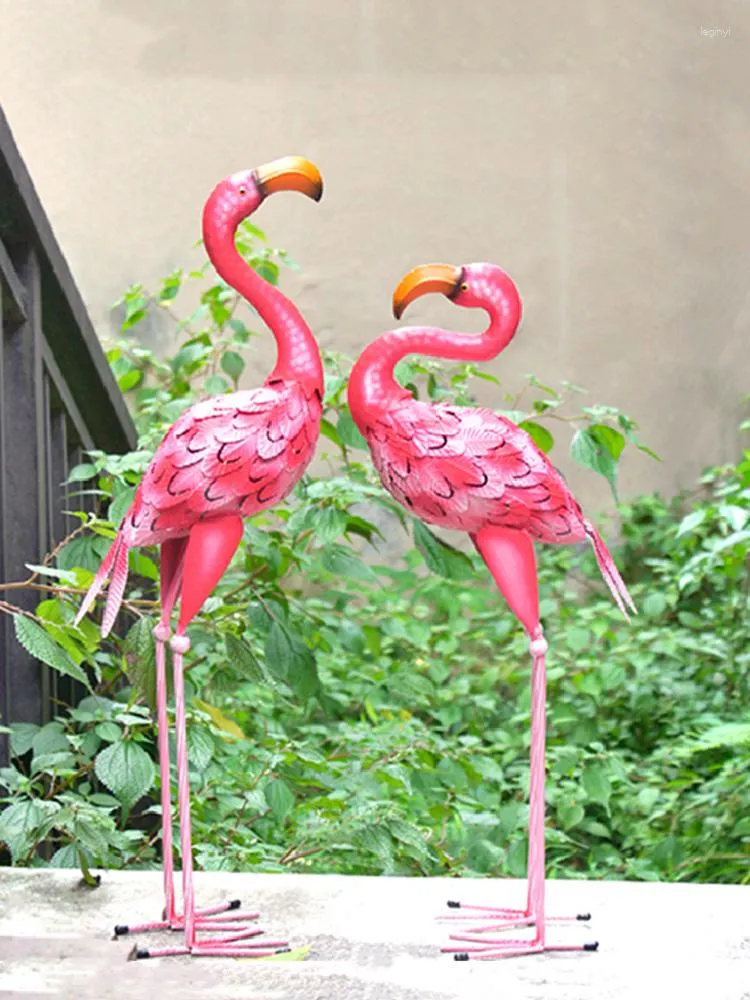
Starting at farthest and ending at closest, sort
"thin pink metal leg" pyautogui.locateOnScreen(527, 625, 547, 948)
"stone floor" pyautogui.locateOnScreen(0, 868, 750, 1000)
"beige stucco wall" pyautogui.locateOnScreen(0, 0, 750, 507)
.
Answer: "beige stucco wall" pyautogui.locateOnScreen(0, 0, 750, 507) → "thin pink metal leg" pyautogui.locateOnScreen(527, 625, 547, 948) → "stone floor" pyautogui.locateOnScreen(0, 868, 750, 1000)

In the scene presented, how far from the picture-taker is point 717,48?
4.08 m

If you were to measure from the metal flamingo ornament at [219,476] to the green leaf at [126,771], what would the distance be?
270 millimetres

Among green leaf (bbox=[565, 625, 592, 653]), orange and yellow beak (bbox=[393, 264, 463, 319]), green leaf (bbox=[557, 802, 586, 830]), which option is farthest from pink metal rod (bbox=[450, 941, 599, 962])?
green leaf (bbox=[565, 625, 592, 653])

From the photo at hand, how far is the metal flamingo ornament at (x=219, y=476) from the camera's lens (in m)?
1.26

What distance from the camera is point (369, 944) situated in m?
1.32

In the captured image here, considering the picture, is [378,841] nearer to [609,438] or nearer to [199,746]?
[199,746]

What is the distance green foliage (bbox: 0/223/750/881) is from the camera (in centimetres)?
180

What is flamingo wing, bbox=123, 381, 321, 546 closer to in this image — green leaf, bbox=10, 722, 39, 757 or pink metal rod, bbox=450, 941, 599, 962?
pink metal rod, bbox=450, 941, 599, 962

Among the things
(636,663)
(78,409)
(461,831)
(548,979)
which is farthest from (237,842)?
(636,663)

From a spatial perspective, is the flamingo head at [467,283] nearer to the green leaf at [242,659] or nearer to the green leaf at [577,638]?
the green leaf at [242,659]

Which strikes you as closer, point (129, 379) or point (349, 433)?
point (349, 433)

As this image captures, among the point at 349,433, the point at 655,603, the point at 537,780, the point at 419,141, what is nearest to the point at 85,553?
the point at 349,433

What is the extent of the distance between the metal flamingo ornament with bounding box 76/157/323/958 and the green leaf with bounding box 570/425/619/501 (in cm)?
71

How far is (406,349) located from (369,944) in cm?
62
